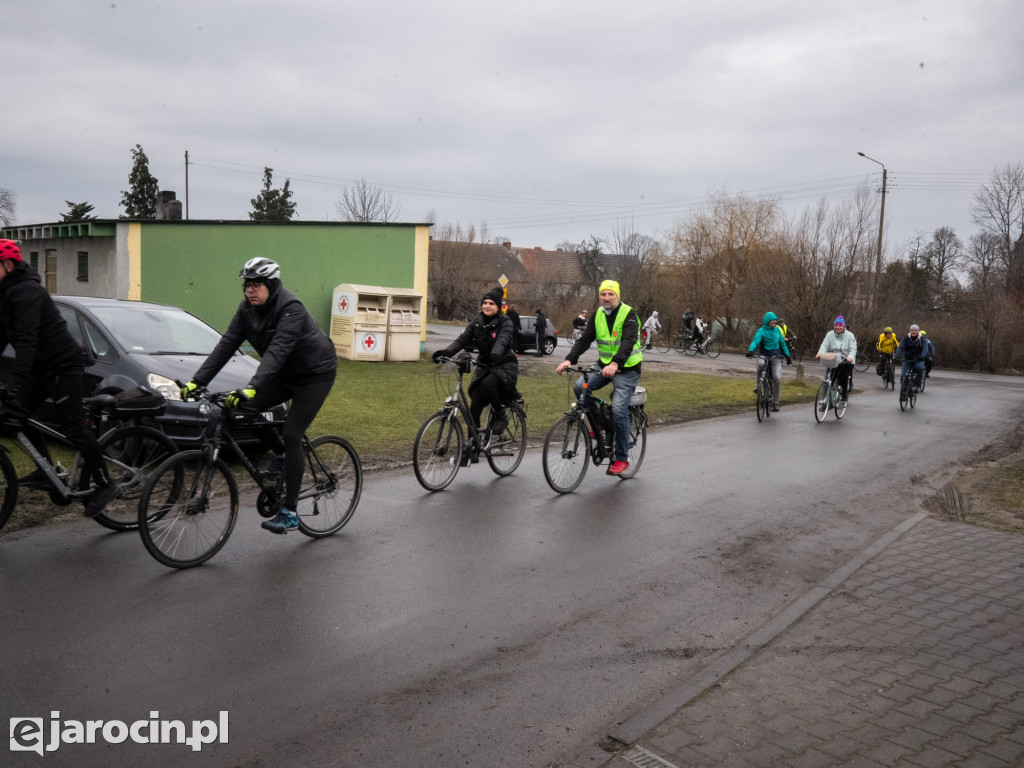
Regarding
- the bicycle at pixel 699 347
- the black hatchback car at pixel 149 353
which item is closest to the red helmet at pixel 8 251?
the black hatchback car at pixel 149 353

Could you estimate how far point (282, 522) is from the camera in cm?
600

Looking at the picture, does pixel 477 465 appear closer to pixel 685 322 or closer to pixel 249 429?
pixel 249 429

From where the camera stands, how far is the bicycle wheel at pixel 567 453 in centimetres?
824

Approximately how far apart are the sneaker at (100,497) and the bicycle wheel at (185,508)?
2.17 ft

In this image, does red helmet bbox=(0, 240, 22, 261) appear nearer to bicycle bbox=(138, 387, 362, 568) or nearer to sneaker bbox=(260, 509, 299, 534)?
bicycle bbox=(138, 387, 362, 568)

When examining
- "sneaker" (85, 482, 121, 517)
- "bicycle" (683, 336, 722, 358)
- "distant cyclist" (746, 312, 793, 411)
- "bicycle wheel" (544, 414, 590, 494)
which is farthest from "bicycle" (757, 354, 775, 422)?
"bicycle" (683, 336, 722, 358)

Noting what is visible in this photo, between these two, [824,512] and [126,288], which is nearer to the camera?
[824,512]

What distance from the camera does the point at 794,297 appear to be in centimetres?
3981

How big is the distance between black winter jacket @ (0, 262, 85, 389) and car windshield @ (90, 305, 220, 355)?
335 cm

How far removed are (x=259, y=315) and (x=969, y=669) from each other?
183 inches

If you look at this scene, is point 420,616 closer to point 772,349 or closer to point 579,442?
point 579,442

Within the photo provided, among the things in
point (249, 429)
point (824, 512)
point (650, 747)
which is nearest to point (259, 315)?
point (249, 429)
